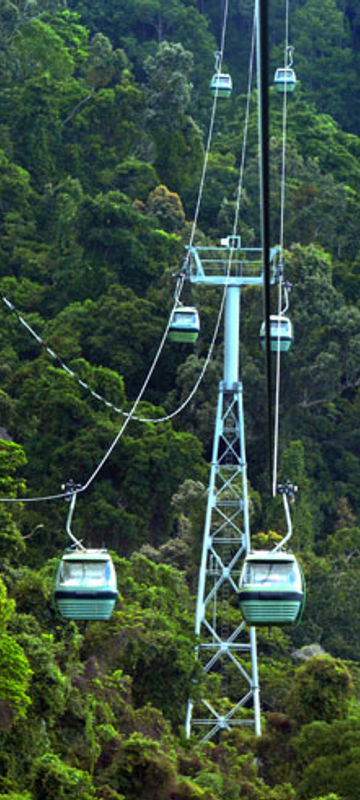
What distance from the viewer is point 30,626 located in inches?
1287

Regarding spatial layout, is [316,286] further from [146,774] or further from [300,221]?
[146,774]

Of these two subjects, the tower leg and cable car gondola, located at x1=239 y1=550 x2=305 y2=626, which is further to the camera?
the tower leg

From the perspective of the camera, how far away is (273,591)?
23.7 meters

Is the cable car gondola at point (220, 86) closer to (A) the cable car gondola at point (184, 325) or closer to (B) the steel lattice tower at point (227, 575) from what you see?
(B) the steel lattice tower at point (227, 575)

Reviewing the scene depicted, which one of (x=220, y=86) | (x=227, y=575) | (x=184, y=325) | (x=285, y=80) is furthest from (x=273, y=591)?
(x=220, y=86)

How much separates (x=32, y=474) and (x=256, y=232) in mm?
18208

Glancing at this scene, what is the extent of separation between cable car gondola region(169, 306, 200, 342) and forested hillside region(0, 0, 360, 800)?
9.23ft

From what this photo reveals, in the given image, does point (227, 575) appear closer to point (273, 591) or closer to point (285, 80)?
point (273, 591)

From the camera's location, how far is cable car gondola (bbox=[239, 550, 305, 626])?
77.3 ft

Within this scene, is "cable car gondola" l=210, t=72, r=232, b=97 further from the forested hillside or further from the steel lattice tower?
the steel lattice tower

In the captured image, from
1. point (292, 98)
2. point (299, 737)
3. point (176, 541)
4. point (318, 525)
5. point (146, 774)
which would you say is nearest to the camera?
point (146, 774)

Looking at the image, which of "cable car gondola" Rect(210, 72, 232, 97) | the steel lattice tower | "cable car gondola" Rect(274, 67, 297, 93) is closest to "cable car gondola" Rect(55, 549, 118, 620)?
the steel lattice tower

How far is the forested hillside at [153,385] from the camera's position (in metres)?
34.5

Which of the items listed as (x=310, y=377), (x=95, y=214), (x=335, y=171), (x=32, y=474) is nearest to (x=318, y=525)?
(x=310, y=377)
